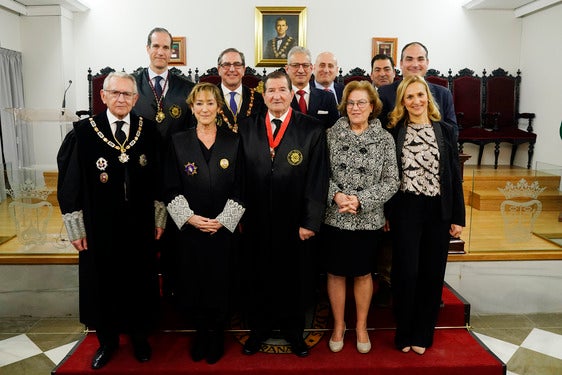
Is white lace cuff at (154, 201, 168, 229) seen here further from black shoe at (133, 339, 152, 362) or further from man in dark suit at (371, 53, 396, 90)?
man in dark suit at (371, 53, 396, 90)

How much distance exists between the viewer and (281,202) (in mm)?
2594

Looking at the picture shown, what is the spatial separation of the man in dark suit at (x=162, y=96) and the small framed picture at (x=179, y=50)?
4.47 metres

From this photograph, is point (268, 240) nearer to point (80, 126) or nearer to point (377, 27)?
point (80, 126)

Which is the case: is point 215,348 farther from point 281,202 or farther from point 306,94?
point 306,94

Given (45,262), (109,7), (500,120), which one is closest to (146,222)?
(45,262)

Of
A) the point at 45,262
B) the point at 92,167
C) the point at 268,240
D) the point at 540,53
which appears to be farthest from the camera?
the point at 540,53

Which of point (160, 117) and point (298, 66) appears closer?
point (160, 117)

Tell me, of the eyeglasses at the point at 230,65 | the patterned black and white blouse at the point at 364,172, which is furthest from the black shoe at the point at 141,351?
the eyeglasses at the point at 230,65

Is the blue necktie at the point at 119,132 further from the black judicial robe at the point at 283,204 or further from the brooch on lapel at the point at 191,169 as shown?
the black judicial robe at the point at 283,204

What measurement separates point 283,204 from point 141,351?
3.88ft

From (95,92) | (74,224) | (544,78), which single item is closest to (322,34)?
(544,78)

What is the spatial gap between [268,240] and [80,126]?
120cm

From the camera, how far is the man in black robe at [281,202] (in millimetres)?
2566

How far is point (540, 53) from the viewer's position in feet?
22.7
